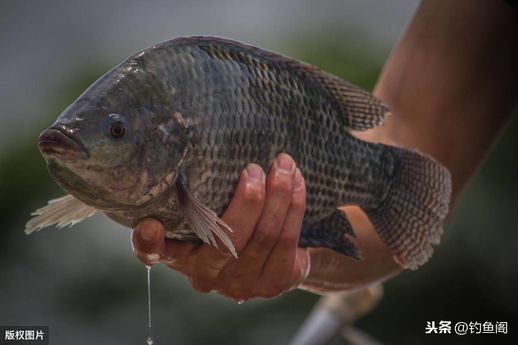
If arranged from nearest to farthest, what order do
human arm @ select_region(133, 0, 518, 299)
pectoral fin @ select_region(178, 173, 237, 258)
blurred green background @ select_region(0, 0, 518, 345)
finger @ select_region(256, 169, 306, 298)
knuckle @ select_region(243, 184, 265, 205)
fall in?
1. pectoral fin @ select_region(178, 173, 237, 258)
2. knuckle @ select_region(243, 184, 265, 205)
3. finger @ select_region(256, 169, 306, 298)
4. human arm @ select_region(133, 0, 518, 299)
5. blurred green background @ select_region(0, 0, 518, 345)

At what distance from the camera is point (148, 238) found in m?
1.83

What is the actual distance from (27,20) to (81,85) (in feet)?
6.98

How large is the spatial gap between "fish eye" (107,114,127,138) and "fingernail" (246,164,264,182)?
284mm

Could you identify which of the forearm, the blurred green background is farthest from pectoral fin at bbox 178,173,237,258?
the blurred green background

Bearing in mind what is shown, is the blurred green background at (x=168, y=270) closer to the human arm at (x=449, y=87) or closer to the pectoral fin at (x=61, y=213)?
the human arm at (x=449, y=87)

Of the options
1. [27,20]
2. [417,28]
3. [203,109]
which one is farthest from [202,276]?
[27,20]

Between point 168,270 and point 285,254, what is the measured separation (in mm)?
5019

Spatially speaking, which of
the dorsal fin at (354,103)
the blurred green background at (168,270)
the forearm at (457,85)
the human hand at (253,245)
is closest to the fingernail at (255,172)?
the human hand at (253,245)

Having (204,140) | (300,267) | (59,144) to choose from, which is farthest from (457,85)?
(59,144)

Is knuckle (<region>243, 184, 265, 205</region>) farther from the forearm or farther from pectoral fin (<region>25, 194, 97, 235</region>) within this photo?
the forearm

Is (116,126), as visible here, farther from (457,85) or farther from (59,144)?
(457,85)

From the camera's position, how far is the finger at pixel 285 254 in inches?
78.4

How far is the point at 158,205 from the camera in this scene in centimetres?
180

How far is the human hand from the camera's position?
74.5 inches
